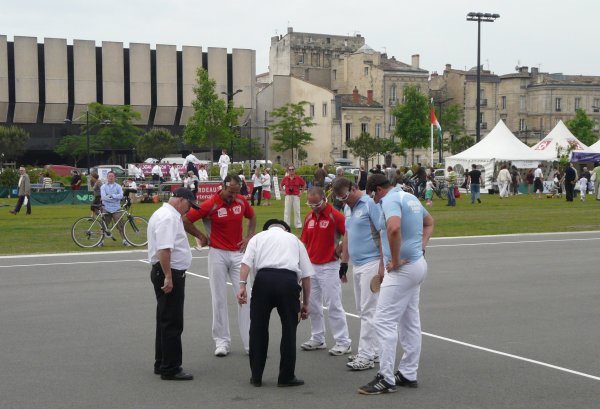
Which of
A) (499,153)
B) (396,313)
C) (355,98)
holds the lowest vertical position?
(396,313)

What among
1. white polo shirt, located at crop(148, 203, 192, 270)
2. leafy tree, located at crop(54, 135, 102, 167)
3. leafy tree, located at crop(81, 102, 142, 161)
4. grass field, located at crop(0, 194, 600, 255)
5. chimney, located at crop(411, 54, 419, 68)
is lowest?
grass field, located at crop(0, 194, 600, 255)

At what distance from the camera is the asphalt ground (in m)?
7.82

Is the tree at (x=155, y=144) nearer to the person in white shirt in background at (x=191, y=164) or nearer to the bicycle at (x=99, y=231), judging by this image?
the person in white shirt in background at (x=191, y=164)

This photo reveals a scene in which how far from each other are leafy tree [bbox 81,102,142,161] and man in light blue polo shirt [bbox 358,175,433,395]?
3122 inches

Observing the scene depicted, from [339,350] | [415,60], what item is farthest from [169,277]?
[415,60]

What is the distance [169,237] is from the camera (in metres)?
8.49

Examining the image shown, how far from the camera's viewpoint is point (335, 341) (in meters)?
10.1

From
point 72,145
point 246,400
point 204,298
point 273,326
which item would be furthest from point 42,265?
point 72,145

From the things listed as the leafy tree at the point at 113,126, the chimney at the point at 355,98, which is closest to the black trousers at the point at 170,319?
the leafy tree at the point at 113,126

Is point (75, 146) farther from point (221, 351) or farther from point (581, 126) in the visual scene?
point (221, 351)

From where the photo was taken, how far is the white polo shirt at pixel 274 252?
8.13 meters

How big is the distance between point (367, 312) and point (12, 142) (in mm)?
78629

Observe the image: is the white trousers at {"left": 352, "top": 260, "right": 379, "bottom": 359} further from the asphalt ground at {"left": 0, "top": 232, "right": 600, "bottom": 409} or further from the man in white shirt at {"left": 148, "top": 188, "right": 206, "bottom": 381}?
the man in white shirt at {"left": 148, "top": 188, "right": 206, "bottom": 381}

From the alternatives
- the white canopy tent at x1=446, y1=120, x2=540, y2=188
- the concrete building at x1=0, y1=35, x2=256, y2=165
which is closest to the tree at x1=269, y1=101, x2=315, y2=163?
the concrete building at x1=0, y1=35, x2=256, y2=165
